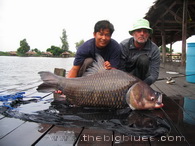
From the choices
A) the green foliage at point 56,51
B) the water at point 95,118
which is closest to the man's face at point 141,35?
the water at point 95,118

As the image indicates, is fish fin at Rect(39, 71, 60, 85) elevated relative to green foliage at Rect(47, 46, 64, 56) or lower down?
lower down

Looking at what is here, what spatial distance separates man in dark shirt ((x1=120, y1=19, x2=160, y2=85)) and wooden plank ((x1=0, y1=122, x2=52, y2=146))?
1661 millimetres

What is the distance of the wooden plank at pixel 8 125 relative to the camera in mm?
1648

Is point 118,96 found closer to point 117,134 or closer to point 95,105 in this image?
point 95,105

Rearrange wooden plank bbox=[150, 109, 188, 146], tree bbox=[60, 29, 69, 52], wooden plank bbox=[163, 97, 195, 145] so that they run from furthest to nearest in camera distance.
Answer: tree bbox=[60, 29, 69, 52]
wooden plank bbox=[163, 97, 195, 145]
wooden plank bbox=[150, 109, 188, 146]

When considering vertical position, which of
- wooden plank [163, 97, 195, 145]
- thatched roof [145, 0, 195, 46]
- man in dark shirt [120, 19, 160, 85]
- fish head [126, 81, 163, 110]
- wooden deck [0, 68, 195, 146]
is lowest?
wooden plank [163, 97, 195, 145]

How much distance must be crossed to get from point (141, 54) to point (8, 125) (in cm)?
212

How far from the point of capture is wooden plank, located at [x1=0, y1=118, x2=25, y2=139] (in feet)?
5.41

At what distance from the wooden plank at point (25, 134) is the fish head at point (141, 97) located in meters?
0.94

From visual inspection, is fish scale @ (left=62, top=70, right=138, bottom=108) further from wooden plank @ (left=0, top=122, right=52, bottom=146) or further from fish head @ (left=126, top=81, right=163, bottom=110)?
wooden plank @ (left=0, top=122, right=52, bottom=146)

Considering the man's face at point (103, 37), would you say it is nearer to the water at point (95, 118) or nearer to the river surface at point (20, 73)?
the water at point (95, 118)

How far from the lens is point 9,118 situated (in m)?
2.02

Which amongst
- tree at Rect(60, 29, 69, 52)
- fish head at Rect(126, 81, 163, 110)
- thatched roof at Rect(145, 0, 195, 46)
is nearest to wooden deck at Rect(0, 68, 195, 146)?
fish head at Rect(126, 81, 163, 110)

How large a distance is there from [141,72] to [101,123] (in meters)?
1.47
